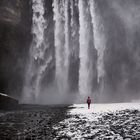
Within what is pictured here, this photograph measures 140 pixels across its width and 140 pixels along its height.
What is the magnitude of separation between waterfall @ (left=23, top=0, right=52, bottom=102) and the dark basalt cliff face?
3.56ft

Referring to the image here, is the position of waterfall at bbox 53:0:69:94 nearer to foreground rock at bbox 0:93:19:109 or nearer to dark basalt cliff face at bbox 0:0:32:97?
dark basalt cliff face at bbox 0:0:32:97

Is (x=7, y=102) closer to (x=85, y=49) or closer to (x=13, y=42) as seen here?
(x=13, y=42)

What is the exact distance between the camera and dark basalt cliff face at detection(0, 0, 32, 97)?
126 ft

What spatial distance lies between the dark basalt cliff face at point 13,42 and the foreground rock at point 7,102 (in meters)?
7.80

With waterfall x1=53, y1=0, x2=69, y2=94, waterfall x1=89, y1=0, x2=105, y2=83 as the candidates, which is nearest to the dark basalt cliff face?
waterfall x1=53, y1=0, x2=69, y2=94

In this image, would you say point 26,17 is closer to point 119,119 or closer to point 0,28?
point 0,28

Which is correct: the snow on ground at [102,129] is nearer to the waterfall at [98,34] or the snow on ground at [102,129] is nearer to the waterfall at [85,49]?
the waterfall at [85,49]

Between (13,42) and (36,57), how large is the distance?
5479mm

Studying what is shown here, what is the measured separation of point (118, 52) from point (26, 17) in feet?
76.3

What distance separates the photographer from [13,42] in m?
40.4

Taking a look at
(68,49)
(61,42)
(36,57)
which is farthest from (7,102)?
(68,49)

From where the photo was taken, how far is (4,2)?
129 feet

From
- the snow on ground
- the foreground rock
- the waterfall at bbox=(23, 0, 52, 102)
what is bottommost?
the snow on ground

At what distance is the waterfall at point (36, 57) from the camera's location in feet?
135
